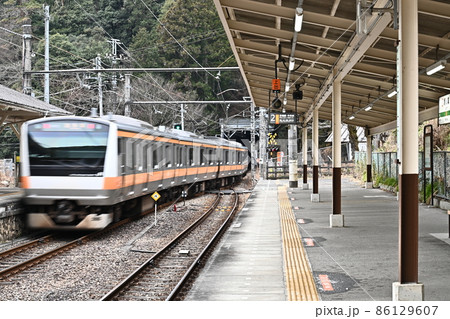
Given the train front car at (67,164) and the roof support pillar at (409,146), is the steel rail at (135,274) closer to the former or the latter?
the train front car at (67,164)

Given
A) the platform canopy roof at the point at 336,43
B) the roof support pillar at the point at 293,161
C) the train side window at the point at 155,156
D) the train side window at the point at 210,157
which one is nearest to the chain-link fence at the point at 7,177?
the train side window at the point at 210,157

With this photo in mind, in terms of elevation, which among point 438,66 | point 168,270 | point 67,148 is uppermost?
point 438,66

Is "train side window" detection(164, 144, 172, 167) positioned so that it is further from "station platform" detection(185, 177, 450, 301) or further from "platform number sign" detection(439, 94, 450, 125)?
"platform number sign" detection(439, 94, 450, 125)

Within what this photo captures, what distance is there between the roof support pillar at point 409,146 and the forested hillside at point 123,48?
2502 cm

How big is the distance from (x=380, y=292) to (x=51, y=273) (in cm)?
511

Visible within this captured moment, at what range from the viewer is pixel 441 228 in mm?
12906

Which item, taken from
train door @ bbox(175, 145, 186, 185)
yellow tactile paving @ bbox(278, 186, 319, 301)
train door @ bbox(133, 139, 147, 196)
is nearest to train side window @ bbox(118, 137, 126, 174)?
train door @ bbox(133, 139, 147, 196)

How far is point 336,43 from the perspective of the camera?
12016 mm

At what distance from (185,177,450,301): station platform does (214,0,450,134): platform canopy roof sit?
3.31m

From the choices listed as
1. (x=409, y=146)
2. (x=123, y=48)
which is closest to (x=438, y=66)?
(x=409, y=146)

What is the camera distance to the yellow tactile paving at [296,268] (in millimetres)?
7266

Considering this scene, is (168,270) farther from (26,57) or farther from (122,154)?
(26,57)

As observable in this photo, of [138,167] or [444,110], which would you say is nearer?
[444,110]

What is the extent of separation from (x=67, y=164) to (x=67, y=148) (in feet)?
1.14
